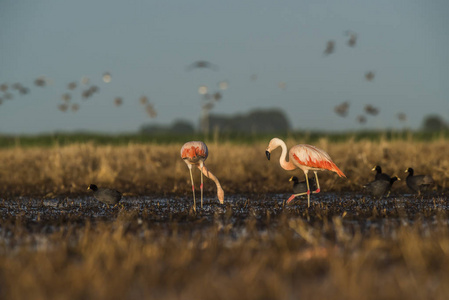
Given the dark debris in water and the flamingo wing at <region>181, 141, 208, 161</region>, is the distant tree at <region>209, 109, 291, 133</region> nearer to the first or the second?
the dark debris in water

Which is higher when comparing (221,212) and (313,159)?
(313,159)

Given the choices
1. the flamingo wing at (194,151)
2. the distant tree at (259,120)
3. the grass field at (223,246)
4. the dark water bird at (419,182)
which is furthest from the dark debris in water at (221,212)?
the distant tree at (259,120)

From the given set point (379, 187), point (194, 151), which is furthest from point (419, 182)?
point (194, 151)

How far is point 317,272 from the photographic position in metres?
6.06

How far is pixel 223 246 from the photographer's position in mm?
7270

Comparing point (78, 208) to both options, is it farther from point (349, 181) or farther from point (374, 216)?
point (349, 181)

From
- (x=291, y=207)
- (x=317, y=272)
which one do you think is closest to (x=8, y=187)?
(x=291, y=207)

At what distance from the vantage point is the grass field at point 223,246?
17.5 feet

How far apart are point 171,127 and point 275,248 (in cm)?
6272

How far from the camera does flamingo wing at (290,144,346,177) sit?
40.3 ft

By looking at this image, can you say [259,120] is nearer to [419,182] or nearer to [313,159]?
[419,182]

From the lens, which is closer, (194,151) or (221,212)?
(221,212)

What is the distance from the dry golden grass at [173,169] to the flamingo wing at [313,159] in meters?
3.91

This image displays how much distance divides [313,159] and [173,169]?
6.49 m
